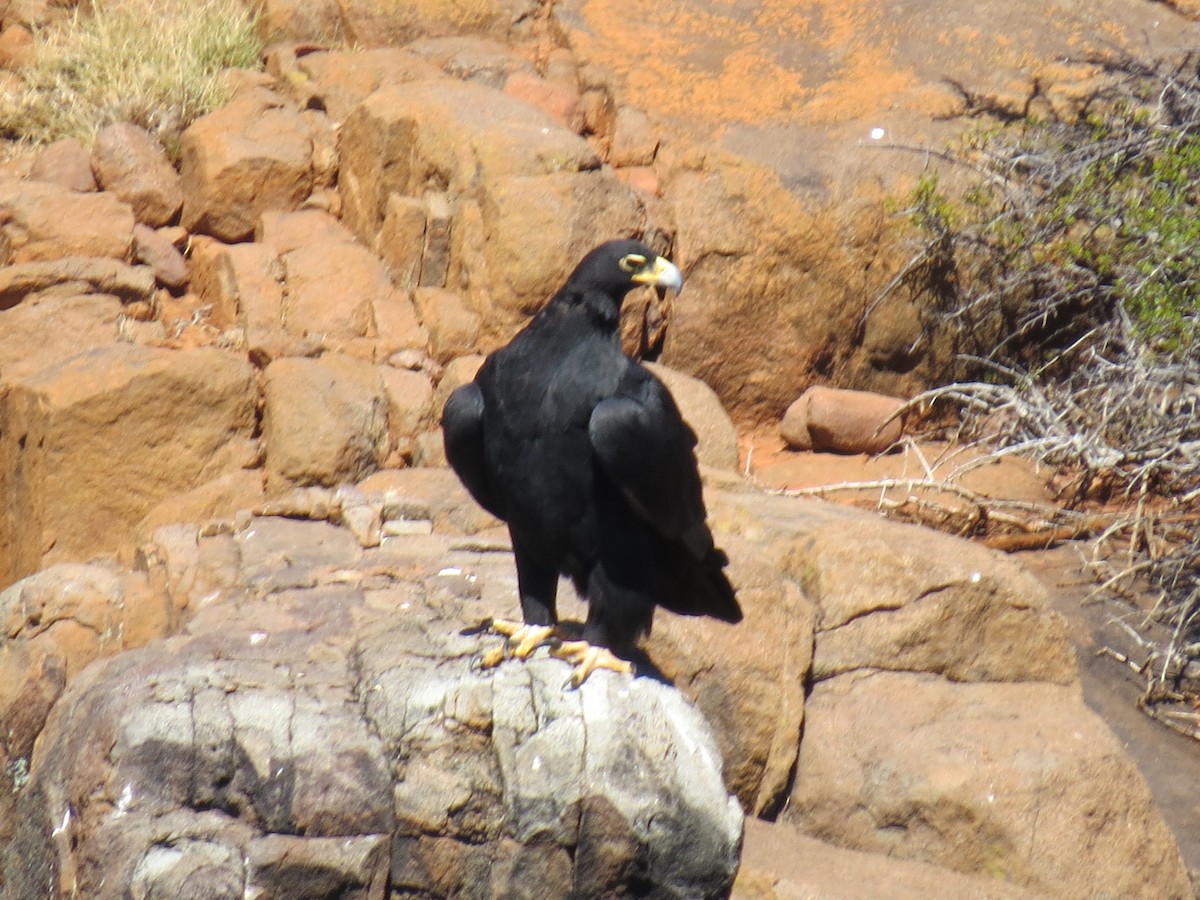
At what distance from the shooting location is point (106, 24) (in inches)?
408

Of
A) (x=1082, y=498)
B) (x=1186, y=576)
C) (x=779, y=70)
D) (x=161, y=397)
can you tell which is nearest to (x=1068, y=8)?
(x=779, y=70)

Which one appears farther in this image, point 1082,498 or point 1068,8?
point 1068,8

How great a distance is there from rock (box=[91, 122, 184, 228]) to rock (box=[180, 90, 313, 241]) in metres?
0.11

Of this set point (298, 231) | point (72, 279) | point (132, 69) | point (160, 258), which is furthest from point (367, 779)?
point (132, 69)

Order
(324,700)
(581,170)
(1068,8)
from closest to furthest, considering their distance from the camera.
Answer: (324,700)
(581,170)
(1068,8)

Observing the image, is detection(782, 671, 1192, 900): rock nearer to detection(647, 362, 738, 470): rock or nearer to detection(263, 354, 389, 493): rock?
detection(647, 362, 738, 470): rock

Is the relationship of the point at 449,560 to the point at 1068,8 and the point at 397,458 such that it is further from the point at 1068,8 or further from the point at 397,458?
the point at 1068,8

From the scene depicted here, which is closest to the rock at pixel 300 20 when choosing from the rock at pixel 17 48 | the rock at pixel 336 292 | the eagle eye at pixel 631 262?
the rock at pixel 17 48

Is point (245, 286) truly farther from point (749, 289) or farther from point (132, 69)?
point (749, 289)

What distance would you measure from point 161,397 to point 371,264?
72.9 inches

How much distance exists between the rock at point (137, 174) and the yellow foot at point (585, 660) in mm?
5769

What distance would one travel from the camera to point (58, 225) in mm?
8852

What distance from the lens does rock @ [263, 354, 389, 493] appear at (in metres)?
7.43

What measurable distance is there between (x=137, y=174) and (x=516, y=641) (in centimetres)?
583
